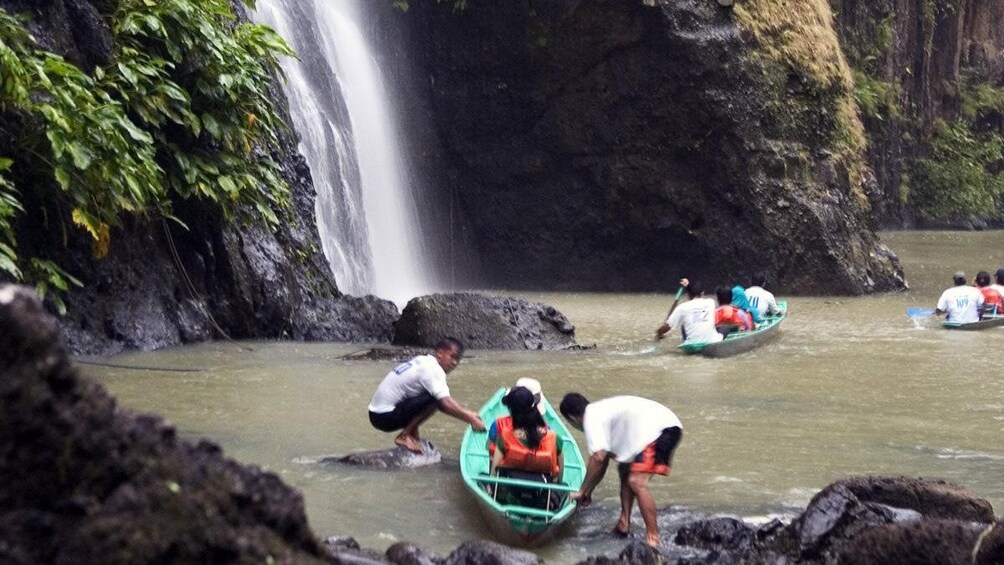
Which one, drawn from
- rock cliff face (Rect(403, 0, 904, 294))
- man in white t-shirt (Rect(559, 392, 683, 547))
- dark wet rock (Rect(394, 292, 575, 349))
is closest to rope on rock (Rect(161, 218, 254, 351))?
dark wet rock (Rect(394, 292, 575, 349))

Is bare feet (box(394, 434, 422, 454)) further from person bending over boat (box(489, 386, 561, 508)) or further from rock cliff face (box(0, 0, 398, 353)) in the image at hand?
rock cliff face (box(0, 0, 398, 353))

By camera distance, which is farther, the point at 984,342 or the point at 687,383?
the point at 984,342

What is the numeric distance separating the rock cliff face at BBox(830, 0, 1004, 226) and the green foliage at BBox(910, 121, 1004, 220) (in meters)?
0.51

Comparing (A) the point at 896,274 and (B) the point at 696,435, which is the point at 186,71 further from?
(A) the point at 896,274

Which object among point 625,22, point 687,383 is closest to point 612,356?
point 687,383

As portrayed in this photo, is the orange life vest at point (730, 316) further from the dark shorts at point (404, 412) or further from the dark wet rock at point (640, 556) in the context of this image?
the dark wet rock at point (640, 556)

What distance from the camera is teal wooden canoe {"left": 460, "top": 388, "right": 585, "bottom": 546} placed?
22.2ft

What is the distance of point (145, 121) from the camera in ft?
42.9

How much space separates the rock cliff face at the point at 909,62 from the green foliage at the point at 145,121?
20507 mm

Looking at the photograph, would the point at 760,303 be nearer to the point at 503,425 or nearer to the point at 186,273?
the point at 186,273

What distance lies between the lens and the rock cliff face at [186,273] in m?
12.6

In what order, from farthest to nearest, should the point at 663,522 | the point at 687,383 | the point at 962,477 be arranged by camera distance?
the point at 687,383 < the point at 962,477 < the point at 663,522

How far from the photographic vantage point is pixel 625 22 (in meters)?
22.8

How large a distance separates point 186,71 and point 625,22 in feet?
35.9
